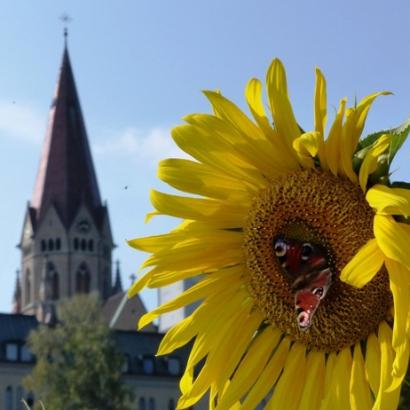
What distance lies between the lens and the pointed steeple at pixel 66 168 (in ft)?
335

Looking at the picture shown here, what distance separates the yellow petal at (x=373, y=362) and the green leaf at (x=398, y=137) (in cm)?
33

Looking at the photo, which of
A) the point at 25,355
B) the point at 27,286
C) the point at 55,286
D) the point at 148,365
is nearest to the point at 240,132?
the point at 25,355

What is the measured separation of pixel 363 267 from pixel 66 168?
102996mm

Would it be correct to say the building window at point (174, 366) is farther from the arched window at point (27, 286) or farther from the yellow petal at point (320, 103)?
the yellow petal at point (320, 103)

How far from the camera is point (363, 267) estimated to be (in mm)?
1965

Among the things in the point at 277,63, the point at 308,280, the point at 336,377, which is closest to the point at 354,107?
the point at 277,63

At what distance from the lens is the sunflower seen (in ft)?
6.62

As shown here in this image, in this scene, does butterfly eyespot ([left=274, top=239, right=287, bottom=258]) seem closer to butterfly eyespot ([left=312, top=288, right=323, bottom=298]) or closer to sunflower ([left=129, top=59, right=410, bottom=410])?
sunflower ([left=129, top=59, right=410, bottom=410])

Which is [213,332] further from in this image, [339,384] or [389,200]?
[389,200]

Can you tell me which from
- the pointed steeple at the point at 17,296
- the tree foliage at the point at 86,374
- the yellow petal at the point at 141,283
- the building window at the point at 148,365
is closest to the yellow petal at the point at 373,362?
the yellow petal at the point at 141,283

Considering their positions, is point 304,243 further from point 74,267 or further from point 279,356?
point 74,267

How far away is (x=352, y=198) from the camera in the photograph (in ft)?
7.19

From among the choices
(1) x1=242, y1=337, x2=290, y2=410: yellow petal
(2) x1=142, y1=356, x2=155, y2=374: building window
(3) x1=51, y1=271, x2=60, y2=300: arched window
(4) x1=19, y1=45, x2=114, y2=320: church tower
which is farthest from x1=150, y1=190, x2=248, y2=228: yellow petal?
(3) x1=51, y1=271, x2=60, y2=300: arched window

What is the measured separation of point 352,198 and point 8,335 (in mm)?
71450
